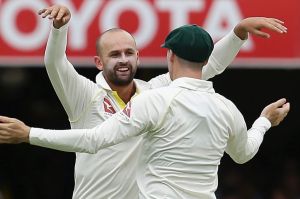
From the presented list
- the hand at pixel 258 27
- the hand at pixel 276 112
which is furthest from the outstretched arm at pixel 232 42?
the hand at pixel 276 112

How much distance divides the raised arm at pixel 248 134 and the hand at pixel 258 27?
0.38 metres

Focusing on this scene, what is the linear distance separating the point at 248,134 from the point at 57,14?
3.53 ft

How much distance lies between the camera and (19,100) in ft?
34.8

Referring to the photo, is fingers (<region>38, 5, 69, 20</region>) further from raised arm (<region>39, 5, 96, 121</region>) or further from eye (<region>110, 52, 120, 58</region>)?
eye (<region>110, 52, 120, 58</region>)

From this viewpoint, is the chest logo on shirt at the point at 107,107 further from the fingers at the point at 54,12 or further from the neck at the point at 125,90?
the fingers at the point at 54,12

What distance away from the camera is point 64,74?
539 centimetres

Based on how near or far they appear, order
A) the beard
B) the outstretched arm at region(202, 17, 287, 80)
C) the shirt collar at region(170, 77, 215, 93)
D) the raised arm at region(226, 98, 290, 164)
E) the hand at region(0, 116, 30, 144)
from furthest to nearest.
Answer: the beard < the outstretched arm at region(202, 17, 287, 80) < the raised arm at region(226, 98, 290, 164) < the shirt collar at region(170, 77, 215, 93) < the hand at region(0, 116, 30, 144)

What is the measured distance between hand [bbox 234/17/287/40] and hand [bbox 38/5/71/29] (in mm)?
906

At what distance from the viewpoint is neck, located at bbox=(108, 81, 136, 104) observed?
552 cm

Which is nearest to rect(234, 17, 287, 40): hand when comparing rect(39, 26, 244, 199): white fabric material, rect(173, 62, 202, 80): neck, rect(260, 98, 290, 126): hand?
rect(260, 98, 290, 126): hand

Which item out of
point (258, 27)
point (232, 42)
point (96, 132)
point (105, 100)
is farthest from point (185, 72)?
point (232, 42)

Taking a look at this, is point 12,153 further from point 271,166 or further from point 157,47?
point 157,47

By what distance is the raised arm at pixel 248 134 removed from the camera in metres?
5.00

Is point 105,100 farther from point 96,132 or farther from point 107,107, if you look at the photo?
point 96,132
